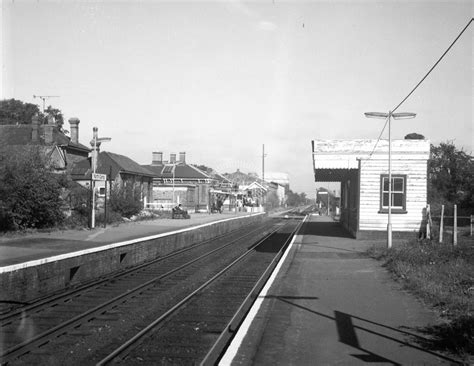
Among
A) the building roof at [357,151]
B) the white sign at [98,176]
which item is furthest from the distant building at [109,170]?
the building roof at [357,151]

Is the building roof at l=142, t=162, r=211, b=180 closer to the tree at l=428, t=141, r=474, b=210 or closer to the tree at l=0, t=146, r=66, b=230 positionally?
the tree at l=428, t=141, r=474, b=210

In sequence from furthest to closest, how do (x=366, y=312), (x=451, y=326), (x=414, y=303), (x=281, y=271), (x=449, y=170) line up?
(x=449, y=170) < (x=281, y=271) < (x=414, y=303) < (x=366, y=312) < (x=451, y=326)

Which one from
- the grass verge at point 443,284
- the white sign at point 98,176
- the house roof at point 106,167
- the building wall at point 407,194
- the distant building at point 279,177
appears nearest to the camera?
the grass verge at point 443,284

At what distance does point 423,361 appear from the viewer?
18.5 feet

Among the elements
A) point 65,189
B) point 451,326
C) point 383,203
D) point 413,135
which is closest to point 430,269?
point 451,326

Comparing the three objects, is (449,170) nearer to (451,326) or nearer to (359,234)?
(359,234)

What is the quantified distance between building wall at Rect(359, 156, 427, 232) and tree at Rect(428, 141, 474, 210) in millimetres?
28396

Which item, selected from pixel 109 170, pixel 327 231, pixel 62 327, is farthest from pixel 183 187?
pixel 62 327

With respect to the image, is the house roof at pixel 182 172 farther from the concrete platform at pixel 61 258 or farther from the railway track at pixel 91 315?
the railway track at pixel 91 315

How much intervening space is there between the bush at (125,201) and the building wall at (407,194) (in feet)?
49.6

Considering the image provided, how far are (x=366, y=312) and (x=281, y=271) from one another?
4979mm

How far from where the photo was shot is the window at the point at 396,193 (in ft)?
71.7

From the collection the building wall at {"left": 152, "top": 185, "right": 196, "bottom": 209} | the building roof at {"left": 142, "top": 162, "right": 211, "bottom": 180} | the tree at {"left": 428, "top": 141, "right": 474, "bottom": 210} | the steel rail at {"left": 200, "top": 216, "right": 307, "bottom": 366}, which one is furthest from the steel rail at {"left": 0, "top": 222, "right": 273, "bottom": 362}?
the building roof at {"left": 142, "top": 162, "right": 211, "bottom": 180}

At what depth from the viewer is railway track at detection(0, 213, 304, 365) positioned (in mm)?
6730
